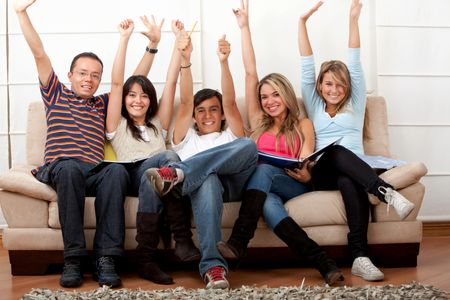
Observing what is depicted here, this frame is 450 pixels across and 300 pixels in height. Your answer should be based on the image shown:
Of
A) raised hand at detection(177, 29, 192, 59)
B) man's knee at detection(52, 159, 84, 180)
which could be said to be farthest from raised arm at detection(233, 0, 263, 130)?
man's knee at detection(52, 159, 84, 180)

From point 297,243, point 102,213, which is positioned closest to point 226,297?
point 297,243

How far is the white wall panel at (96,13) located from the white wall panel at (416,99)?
1.27 metres

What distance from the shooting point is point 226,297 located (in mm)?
2166

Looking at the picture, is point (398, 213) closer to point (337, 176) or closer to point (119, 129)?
point (337, 176)

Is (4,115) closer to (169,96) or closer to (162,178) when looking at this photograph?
(169,96)

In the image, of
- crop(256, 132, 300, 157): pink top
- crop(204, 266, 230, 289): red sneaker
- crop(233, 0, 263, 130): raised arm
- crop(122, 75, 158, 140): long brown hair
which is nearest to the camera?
crop(204, 266, 230, 289): red sneaker

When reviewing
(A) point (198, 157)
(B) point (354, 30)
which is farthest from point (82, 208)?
(B) point (354, 30)

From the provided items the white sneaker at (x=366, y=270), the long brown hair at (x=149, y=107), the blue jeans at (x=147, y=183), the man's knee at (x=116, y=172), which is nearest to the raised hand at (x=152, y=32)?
the long brown hair at (x=149, y=107)

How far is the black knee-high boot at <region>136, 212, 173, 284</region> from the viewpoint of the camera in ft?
8.32

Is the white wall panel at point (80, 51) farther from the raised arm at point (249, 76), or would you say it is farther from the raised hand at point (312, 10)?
the raised hand at point (312, 10)

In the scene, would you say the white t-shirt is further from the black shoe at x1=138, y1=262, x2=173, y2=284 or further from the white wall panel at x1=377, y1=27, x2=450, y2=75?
the white wall panel at x1=377, y1=27, x2=450, y2=75

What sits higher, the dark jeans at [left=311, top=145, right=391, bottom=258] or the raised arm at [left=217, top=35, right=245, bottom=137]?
the raised arm at [left=217, top=35, right=245, bottom=137]

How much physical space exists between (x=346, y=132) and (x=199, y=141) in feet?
2.50

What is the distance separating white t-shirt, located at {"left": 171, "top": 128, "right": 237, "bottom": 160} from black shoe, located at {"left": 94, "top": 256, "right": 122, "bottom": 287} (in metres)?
0.71
